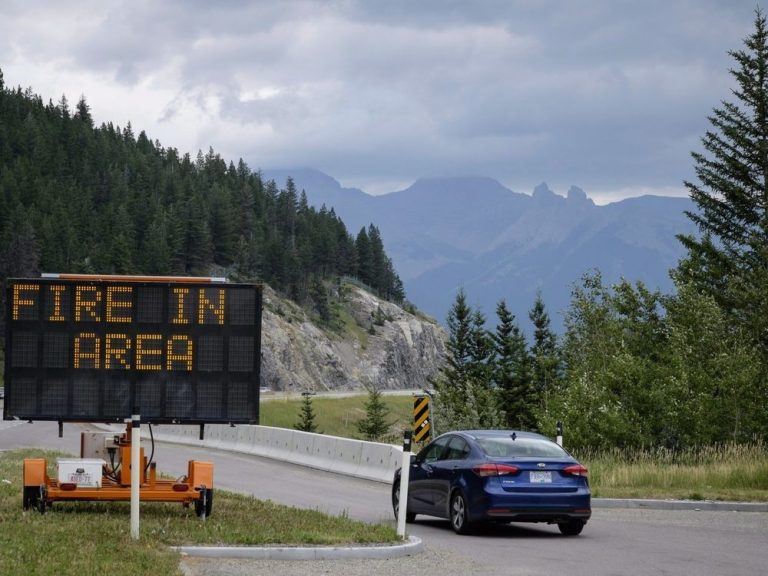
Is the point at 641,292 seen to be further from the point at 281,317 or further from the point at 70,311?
the point at 281,317

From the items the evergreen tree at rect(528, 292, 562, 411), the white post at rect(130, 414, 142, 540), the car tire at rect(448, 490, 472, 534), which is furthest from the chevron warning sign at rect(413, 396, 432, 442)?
the evergreen tree at rect(528, 292, 562, 411)

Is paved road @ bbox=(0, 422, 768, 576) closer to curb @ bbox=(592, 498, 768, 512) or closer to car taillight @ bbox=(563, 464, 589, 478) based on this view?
curb @ bbox=(592, 498, 768, 512)

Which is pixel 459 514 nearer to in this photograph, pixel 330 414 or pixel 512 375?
pixel 330 414

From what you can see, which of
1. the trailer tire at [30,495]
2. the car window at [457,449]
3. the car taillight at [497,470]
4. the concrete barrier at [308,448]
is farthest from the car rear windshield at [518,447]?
the concrete barrier at [308,448]

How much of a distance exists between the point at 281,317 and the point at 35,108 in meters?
70.6

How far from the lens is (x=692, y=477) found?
24.1m

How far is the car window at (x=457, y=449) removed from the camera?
696 inches

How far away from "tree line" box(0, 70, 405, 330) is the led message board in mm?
112949

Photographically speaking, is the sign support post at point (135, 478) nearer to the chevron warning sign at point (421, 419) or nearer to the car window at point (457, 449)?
the car window at point (457, 449)

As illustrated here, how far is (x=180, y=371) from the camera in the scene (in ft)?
50.4

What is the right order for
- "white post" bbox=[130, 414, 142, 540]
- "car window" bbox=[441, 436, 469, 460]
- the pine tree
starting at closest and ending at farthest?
"white post" bbox=[130, 414, 142, 540] → "car window" bbox=[441, 436, 469, 460] → the pine tree

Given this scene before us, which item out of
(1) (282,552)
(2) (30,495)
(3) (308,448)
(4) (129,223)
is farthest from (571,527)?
(4) (129,223)

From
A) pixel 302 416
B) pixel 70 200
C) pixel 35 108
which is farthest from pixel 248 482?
pixel 35 108

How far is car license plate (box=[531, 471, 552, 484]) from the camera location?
16.8m
